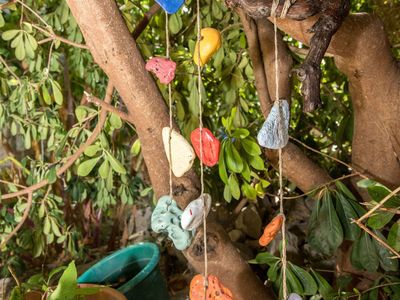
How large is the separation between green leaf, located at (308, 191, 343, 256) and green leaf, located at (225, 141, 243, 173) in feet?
0.78

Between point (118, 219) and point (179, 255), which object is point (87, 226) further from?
point (179, 255)

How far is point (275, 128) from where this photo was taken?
1.68 feet

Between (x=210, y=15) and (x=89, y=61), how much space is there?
1.27 feet

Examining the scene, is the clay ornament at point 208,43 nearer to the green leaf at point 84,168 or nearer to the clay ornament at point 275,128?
the clay ornament at point 275,128

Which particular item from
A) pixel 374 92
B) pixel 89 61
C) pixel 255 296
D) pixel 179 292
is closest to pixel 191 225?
pixel 255 296

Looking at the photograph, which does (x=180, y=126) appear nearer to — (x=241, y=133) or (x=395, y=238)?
(x=241, y=133)

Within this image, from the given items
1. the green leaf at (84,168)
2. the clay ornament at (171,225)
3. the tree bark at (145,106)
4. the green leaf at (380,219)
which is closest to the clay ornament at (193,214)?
the clay ornament at (171,225)

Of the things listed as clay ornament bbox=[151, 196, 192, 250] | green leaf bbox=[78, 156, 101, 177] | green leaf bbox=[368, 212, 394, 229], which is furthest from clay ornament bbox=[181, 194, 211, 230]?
green leaf bbox=[78, 156, 101, 177]

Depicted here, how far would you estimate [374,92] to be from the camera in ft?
2.85

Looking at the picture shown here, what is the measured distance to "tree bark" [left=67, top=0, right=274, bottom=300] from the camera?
70cm

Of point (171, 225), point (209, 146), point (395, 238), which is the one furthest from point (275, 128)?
point (395, 238)

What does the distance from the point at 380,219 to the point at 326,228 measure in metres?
0.18

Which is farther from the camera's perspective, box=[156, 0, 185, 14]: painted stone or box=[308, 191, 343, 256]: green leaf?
box=[308, 191, 343, 256]: green leaf

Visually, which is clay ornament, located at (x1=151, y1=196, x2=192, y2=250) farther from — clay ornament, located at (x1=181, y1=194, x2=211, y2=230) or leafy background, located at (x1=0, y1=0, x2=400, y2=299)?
leafy background, located at (x1=0, y1=0, x2=400, y2=299)
